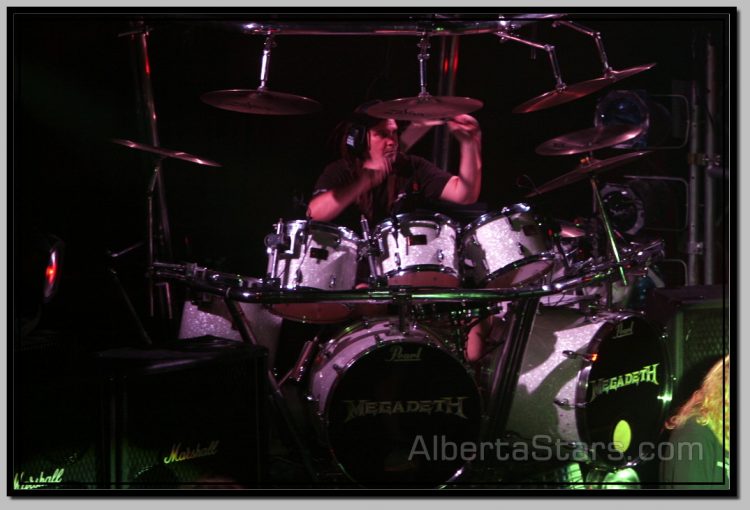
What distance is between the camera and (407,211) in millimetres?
3920

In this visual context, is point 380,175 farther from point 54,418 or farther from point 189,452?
point 54,418

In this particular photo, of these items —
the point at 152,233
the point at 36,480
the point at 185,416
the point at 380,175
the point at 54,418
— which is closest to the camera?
the point at 54,418

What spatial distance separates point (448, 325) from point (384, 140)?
2.97ft

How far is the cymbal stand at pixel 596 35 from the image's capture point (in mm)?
3633

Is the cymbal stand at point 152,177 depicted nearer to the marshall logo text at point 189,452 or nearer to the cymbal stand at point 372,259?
the marshall logo text at point 189,452

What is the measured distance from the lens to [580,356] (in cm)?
371

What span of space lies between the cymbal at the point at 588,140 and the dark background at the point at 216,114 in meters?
0.21

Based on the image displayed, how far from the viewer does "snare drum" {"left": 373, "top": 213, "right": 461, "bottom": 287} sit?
3.61m

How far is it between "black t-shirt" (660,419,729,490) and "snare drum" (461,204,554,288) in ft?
Result: 3.15

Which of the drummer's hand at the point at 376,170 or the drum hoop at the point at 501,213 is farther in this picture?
the drummer's hand at the point at 376,170

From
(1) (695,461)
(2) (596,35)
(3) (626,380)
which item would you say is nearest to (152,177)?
(2) (596,35)

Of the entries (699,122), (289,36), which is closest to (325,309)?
(289,36)

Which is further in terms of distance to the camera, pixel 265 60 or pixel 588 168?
pixel 588 168

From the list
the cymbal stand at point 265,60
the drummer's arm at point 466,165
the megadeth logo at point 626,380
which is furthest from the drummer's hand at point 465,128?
the megadeth logo at point 626,380
